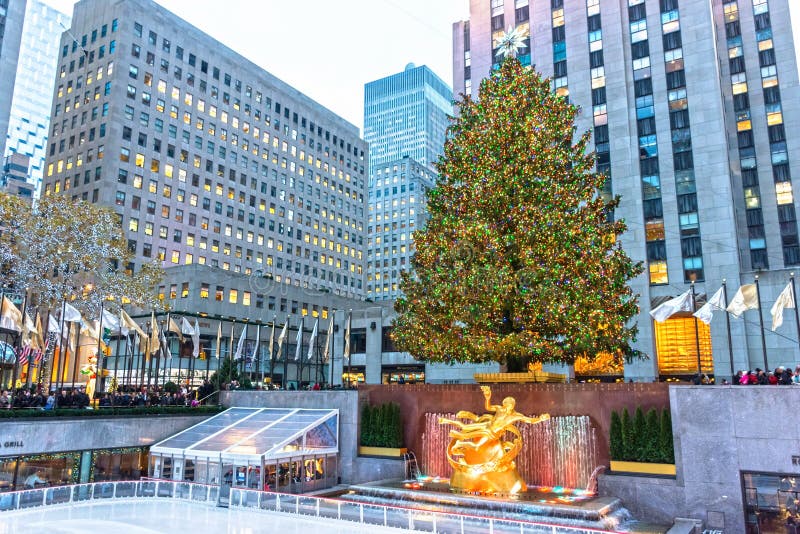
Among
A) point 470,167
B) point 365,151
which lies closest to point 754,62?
point 470,167

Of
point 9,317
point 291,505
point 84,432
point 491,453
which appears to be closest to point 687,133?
point 491,453

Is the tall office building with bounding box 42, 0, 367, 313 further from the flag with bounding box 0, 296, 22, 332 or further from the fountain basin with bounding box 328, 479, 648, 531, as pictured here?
the fountain basin with bounding box 328, 479, 648, 531

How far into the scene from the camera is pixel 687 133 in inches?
2084

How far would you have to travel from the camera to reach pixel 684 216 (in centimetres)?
5200

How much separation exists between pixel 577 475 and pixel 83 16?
94881 millimetres

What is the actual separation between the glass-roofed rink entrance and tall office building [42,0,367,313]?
46.3 metres

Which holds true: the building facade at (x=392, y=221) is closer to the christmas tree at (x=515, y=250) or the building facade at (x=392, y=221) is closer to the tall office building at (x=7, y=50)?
the tall office building at (x=7, y=50)

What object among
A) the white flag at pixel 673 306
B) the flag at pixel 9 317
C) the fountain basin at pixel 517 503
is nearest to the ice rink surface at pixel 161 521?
the fountain basin at pixel 517 503

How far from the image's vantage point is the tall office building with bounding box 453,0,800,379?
49.8m

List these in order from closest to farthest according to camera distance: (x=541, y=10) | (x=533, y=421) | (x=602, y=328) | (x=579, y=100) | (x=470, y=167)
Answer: (x=533, y=421) → (x=602, y=328) → (x=470, y=167) → (x=579, y=100) → (x=541, y=10)

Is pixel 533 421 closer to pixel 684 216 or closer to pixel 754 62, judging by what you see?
pixel 684 216

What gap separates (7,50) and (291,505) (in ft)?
280

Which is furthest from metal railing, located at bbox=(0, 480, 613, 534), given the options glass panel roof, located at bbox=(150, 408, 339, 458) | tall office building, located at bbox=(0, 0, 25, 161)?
tall office building, located at bbox=(0, 0, 25, 161)

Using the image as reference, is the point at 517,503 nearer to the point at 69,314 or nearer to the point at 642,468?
the point at 642,468
